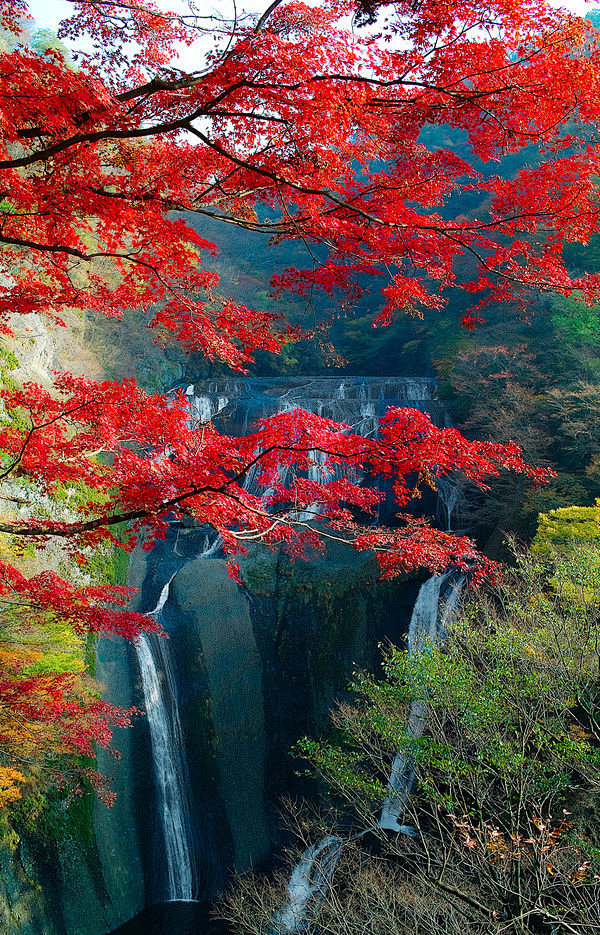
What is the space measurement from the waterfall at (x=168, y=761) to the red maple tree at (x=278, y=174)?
6.72 metres

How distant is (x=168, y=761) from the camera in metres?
9.83

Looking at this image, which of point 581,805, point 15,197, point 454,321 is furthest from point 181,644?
point 454,321

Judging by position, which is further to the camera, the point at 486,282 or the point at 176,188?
the point at 486,282

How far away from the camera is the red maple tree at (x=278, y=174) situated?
287cm

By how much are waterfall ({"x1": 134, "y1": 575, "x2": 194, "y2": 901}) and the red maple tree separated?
6.72 meters

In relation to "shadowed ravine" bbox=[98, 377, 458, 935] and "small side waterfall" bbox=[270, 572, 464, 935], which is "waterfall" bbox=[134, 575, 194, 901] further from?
"small side waterfall" bbox=[270, 572, 464, 935]

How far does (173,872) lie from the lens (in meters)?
9.06

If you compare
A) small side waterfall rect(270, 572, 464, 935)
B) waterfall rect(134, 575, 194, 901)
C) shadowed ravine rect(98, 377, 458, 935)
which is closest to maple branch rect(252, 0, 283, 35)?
small side waterfall rect(270, 572, 464, 935)

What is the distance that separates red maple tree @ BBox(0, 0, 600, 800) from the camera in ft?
9.43

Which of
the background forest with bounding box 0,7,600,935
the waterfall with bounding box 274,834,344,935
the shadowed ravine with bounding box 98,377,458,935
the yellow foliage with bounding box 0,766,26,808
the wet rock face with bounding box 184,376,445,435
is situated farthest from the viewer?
the wet rock face with bounding box 184,376,445,435

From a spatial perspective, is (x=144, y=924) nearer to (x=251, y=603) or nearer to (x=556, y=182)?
(x=251, y=603)

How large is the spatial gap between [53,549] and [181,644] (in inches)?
127

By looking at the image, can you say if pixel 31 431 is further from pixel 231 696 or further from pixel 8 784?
pixel 231 696

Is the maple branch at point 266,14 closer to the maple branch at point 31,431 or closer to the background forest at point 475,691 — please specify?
the background forest at point 475,691
